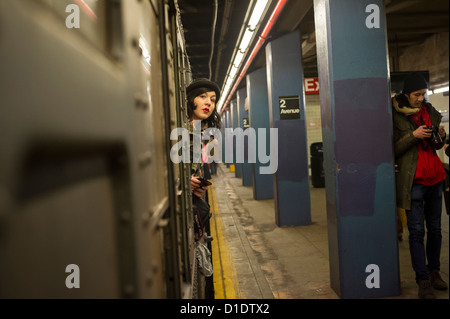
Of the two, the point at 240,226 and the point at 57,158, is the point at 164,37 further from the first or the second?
the point at 240,226

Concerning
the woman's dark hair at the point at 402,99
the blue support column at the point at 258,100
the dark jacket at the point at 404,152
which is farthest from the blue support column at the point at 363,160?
the blue support column at the point at 258,100

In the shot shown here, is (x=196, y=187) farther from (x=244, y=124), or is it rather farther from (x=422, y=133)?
(x=244, y=124)

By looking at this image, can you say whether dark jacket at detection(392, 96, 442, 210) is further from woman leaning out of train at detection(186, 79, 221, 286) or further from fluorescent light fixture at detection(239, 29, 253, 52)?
fluorescent light fixture at detection(239, 29, 253, 52)

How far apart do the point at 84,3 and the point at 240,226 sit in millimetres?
5989

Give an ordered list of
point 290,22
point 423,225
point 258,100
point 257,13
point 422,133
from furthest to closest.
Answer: point 258,100
point 290,22
point 257,13
point 423,225
point 422,133

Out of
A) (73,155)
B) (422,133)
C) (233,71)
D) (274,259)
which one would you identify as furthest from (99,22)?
(233,71)

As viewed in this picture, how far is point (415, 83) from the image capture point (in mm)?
3359

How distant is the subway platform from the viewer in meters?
3.63

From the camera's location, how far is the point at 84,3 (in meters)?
1.12

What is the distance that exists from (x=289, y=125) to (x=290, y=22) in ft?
6.50

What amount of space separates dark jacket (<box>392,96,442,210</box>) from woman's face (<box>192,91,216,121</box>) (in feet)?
6.83

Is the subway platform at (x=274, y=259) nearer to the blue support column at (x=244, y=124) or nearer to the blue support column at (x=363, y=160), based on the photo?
the blue support column at (x=363, y=160)

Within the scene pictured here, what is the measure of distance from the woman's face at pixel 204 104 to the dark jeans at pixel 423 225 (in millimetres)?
2358
